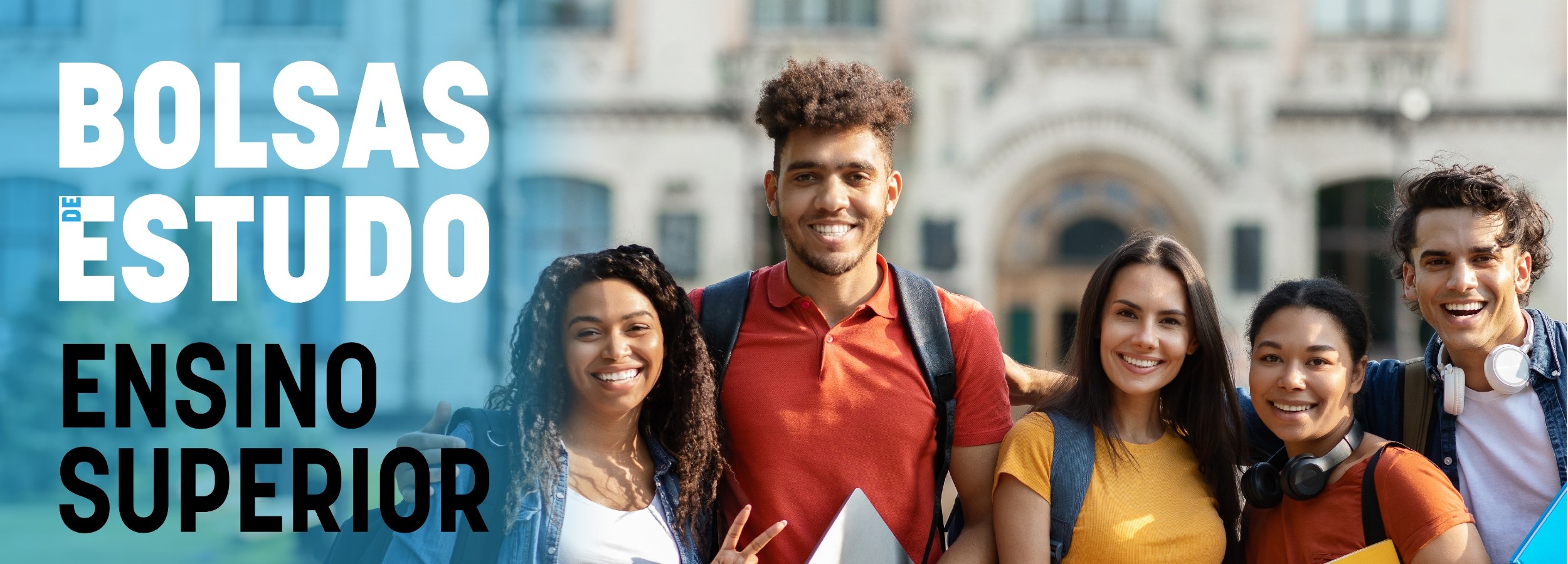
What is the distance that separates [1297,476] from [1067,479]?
46cm

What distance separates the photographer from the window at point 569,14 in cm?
1609

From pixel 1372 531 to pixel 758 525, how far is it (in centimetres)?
127

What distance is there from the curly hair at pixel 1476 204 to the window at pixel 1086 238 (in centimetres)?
1280

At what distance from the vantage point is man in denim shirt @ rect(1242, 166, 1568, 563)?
2996 millimetres

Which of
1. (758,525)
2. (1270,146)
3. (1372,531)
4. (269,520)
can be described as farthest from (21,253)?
(1372,531)

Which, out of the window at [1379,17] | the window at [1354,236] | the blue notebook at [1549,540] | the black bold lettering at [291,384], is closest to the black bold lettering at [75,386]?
the black bold lettering at [291,384]

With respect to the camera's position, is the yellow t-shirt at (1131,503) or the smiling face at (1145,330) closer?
the yellow t-shirt at (1131,503)

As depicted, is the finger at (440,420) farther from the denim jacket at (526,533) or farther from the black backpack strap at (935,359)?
the black backpack strap at (935,359)

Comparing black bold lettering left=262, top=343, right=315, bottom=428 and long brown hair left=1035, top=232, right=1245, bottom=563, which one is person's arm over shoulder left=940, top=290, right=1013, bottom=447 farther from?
black bold lettering left=262, top=343, right=315, bottom=428

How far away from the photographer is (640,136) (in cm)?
1588

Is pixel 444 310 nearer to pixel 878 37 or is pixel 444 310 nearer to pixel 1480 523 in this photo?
pixel 878 37

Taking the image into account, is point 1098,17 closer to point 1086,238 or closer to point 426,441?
point 1086,238

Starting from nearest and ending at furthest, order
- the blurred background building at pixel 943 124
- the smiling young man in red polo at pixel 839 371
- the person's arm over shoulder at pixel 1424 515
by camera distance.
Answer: the person's arm over shoulder at pixel 1424 515 < the smiling young man in red polo at pixel 839 371 < the blurred background building at pixel 943 124

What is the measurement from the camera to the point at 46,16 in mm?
15711
